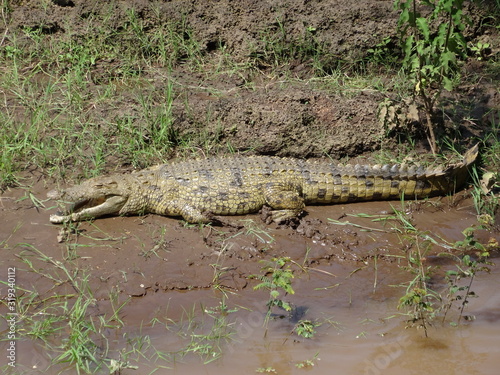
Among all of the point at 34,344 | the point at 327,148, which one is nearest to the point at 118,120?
the point at 327,148

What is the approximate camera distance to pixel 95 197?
5.93 m

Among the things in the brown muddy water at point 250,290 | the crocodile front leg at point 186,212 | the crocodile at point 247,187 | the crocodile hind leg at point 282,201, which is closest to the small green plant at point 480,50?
the crocodile at point 247,187

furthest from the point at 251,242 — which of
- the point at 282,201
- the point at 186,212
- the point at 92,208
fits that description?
the point at 92,208

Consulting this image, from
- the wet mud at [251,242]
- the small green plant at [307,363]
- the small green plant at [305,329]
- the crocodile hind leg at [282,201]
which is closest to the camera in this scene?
the small green plant at [307,363]

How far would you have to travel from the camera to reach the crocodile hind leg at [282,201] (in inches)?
235

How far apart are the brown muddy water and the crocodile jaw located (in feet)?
0.37

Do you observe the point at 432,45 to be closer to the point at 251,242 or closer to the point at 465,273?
the point at 465,273

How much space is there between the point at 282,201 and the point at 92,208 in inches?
70.7

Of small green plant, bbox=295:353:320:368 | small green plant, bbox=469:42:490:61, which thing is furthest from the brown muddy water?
small green plant, bbox=469:42:490:61

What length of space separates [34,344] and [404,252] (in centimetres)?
317

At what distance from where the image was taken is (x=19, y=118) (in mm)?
7000

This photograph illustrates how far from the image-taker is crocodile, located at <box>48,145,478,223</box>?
597cm

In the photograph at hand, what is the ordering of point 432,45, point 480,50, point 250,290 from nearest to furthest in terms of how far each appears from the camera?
point 250,290 < point 432,45 < point 480,50

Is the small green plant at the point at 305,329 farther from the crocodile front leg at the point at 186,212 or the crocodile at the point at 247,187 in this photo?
the crocodile front leg at the point at 186,212
